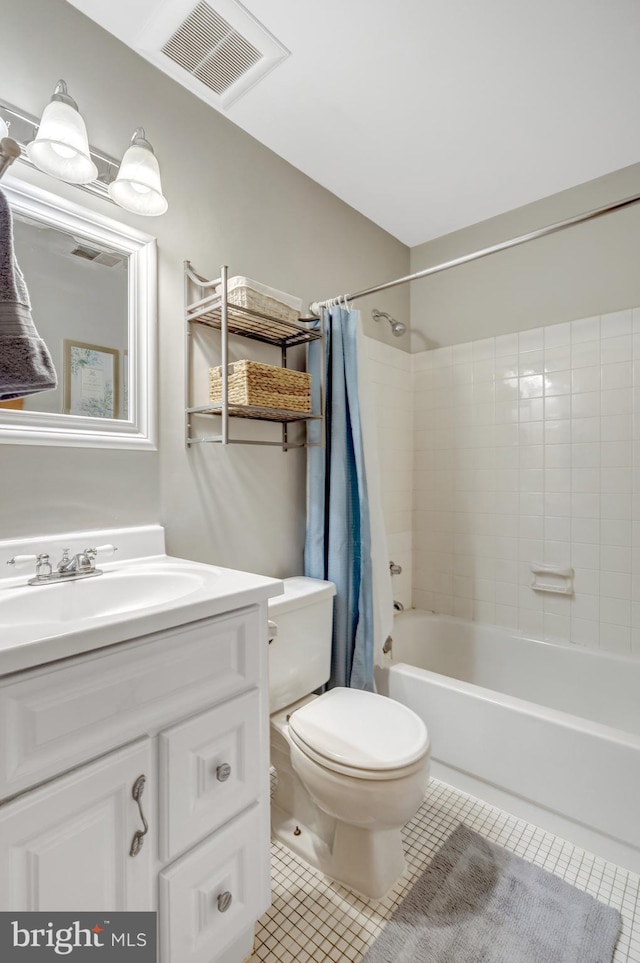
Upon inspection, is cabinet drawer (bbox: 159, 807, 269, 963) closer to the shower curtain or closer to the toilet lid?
the toilet lid

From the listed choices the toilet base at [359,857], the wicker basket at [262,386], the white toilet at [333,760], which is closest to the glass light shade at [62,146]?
the wicker basket at [262,386]

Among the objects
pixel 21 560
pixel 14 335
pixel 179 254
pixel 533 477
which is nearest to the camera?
pixel 14 335

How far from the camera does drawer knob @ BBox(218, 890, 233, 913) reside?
95 cm

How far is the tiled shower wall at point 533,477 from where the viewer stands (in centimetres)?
193

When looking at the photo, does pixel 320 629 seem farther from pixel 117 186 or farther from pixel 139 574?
pixel 117 186

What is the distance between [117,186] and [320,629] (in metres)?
1.50

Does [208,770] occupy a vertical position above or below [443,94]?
below

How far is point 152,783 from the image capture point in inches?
33.0

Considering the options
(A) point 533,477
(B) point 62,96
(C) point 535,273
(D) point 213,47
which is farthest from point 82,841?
(C) point 535,273

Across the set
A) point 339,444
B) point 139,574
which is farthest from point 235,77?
point 139,574

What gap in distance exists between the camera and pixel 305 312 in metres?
1.95

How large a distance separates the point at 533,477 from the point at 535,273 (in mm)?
947

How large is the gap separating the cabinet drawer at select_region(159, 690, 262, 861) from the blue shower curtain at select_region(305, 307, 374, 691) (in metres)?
0.77

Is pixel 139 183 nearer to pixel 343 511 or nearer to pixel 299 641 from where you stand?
pixel 343 511
